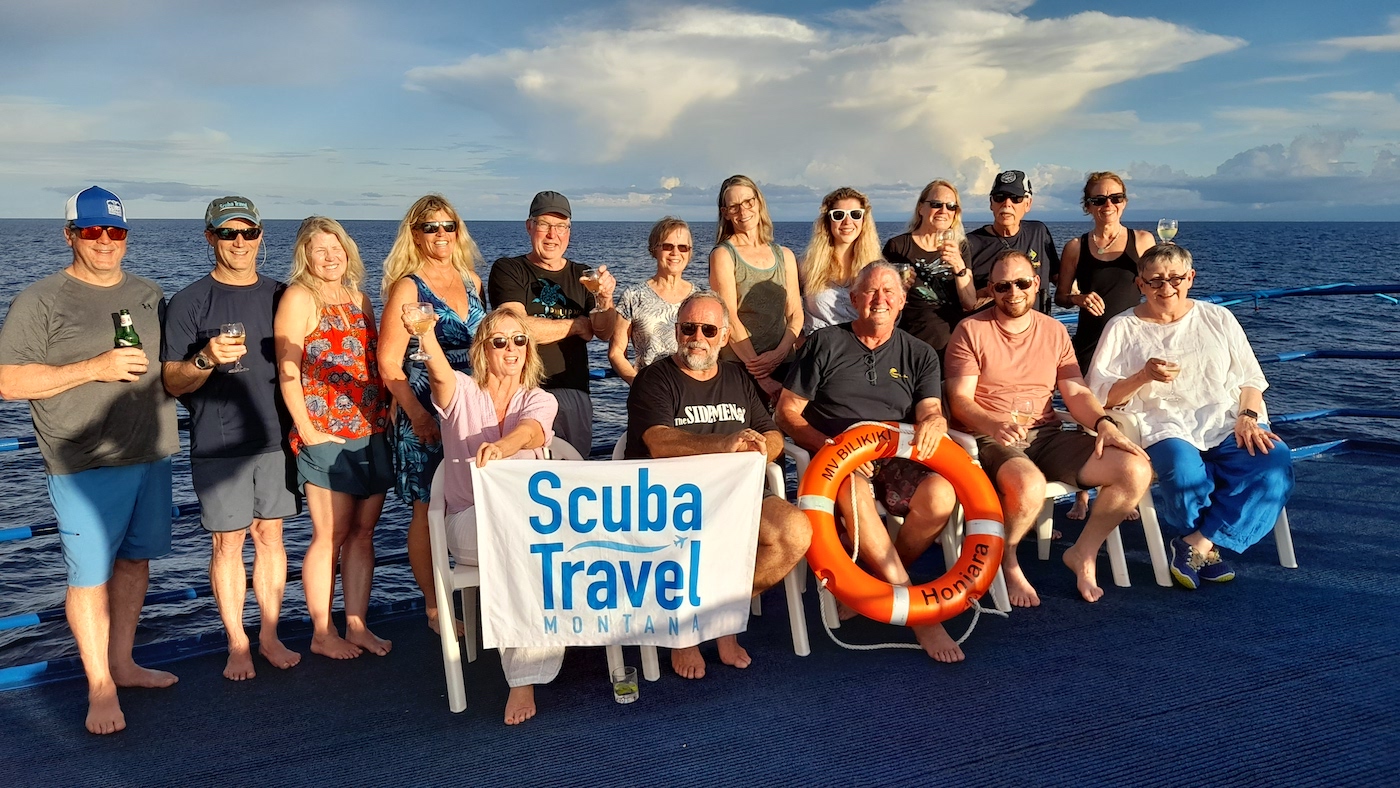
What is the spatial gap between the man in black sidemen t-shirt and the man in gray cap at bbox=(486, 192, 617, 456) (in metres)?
0.37

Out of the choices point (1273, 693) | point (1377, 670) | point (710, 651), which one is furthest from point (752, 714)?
point (1377, 670)

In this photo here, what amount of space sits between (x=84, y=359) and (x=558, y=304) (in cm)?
155

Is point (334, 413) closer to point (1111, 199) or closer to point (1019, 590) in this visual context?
point (1019, 590)

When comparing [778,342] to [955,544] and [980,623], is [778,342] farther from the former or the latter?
[980,623]

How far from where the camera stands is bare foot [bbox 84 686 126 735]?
273 centimetres

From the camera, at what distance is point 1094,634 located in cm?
317

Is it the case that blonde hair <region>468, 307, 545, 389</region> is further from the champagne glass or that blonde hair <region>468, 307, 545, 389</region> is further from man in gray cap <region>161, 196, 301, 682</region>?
man in gray cap <region>161, 196, 301, 682</region>

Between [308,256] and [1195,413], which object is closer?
[308,256]

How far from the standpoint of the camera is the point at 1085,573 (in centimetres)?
351

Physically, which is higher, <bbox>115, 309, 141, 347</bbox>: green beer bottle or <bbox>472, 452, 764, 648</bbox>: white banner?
<bbox>115, 309, 141, 347</bbox>: green beer bottle

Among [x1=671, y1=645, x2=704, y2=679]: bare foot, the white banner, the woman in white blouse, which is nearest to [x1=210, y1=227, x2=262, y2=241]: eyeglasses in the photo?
the white banner

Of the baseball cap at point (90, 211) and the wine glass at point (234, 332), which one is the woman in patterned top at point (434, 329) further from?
the baseball cap at point (90, 211)

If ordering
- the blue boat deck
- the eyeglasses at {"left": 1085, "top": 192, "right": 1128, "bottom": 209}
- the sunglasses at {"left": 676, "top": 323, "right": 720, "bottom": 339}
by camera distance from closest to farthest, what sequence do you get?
the blue boat deck
the sunglasses at {"left": 676, "top": 323, "right": 720, "bottom": 339}
the eyeglasses at {"left": 1085, "top": 192, "right": 1128, "bottom": 209}

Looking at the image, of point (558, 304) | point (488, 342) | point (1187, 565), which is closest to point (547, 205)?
point (558, 304)
